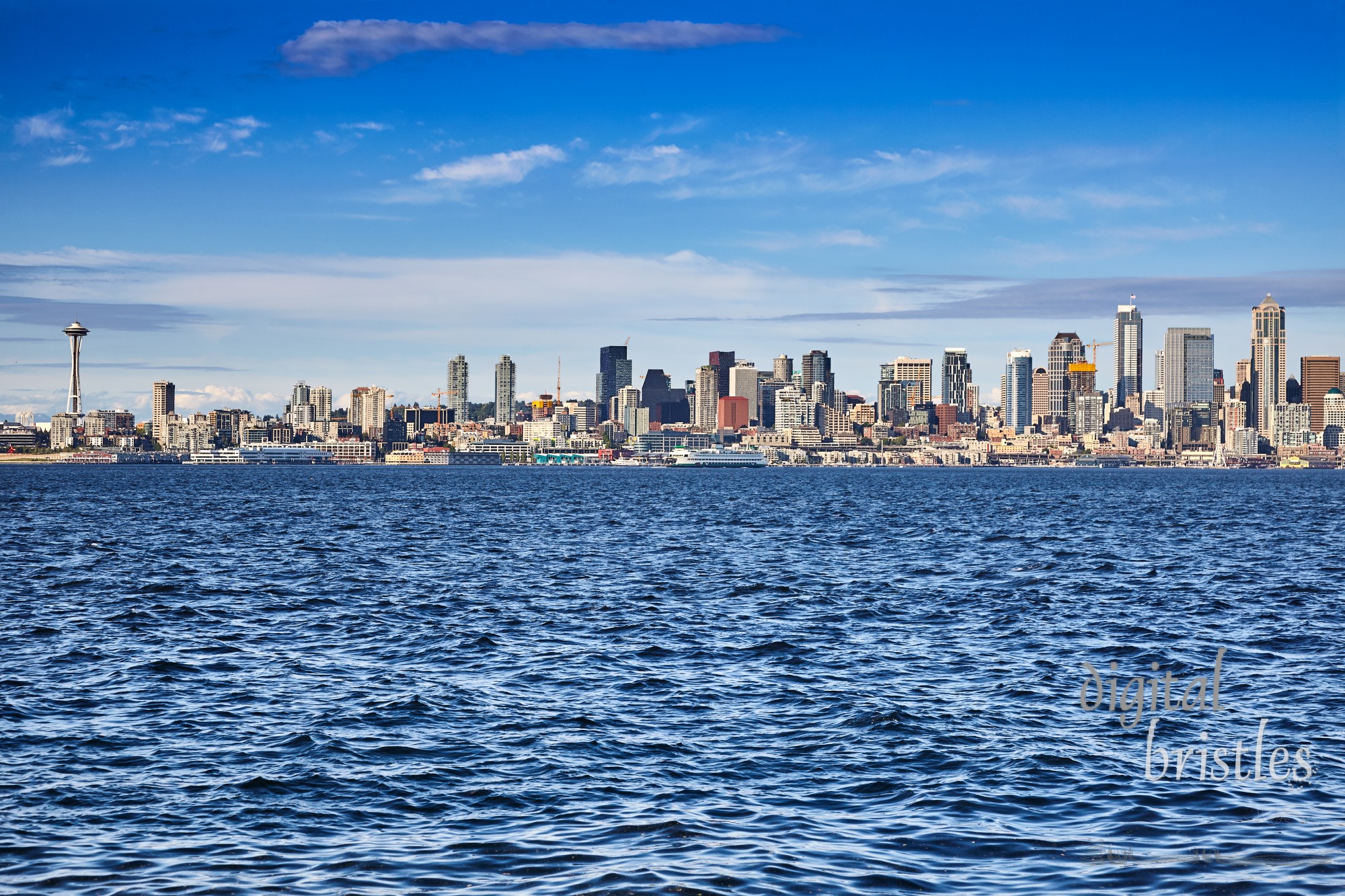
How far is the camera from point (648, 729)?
26.8m

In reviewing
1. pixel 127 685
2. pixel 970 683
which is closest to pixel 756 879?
pixel 970 683

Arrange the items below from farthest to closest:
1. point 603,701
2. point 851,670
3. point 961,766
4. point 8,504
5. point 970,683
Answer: point 8,504 → point 851,670 → point 970,683 → point 603,701 → point 961,766

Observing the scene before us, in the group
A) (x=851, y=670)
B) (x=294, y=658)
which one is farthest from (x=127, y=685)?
(x=851, y=670)

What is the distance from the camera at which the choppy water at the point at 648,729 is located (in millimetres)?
18609

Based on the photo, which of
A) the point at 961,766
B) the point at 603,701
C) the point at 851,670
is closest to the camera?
the point at 961,766

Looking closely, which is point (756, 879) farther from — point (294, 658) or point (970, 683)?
point (294, 658)

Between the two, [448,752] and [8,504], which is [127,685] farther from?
[8,504]

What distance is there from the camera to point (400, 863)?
18.5 metres

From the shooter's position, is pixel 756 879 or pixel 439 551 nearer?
pixel 756 879

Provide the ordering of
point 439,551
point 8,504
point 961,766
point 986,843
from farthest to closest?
1. point 8,504
2. point 439,551
3. point 961,766
4. point 986,843

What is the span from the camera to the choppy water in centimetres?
1861

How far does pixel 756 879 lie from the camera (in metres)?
17.8

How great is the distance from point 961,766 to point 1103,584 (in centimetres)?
3475

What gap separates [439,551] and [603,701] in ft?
149
